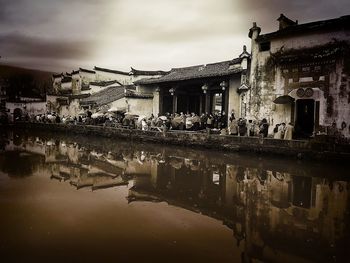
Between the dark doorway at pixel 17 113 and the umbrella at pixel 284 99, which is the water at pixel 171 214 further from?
the dark doorway at pixel 17 113

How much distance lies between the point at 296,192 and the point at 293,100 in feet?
32.7

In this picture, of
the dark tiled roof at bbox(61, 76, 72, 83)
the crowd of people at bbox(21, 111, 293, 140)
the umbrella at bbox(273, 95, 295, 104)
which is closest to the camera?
the crowd of people at bbox(21, 111, 293, 140)

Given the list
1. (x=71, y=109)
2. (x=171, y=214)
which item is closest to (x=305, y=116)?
(x=171, y=214)

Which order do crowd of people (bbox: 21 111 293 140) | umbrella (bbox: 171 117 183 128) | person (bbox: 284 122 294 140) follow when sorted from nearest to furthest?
person (bbox: 284 122 294 140), crowd of people (bbox: 21 111 293 140), umbrella (bbox: 171 117 183 128)

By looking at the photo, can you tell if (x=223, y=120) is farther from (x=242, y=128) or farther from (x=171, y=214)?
(x=171, y=214)

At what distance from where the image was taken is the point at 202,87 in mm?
22484

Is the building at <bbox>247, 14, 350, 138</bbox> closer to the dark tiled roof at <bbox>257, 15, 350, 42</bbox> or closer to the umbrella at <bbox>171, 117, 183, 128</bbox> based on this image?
the dark tiled roof at <bbox>257, 15, 350, 42</bbox>

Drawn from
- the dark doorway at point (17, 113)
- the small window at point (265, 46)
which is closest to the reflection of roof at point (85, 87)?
the dark doorway at point (17, 113)

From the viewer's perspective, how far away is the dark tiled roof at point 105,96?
94.6 ft

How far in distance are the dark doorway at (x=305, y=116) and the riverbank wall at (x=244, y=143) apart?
2.71m

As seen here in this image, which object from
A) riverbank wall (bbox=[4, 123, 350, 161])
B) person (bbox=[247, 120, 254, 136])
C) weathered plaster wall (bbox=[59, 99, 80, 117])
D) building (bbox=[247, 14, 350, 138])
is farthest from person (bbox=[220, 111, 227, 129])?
weathered plaster wall (bbox=[59, 99, 80, 117])

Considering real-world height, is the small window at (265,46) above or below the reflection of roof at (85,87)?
above

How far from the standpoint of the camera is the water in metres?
4.27

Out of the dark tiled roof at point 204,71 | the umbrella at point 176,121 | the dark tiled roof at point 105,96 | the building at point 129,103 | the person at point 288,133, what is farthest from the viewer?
the dark tiled roof at point 105,96
